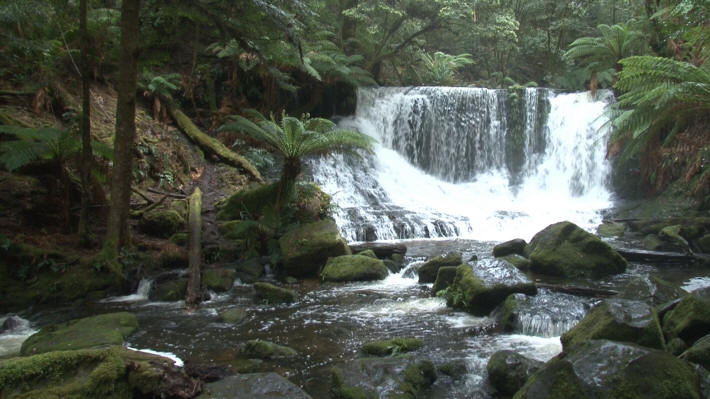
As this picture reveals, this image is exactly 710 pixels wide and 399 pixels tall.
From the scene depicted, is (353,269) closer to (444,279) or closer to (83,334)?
(444,279)

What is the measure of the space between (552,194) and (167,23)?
12.5m

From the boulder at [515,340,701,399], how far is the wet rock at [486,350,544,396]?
0.53 meters

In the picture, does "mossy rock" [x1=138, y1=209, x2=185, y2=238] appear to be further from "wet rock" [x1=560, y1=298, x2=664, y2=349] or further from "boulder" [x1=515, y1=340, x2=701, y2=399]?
"boulder" [x1=515, y1=340, x2=701, y2=399]

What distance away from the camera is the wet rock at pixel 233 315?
18.6 ft

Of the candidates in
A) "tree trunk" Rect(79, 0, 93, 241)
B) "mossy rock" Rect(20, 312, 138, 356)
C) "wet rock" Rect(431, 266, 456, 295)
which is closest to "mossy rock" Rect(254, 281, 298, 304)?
"mossy rock" Rect(20, 312, 138, 356)

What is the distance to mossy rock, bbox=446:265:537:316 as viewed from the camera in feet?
19.1

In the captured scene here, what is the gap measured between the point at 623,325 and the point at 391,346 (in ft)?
6.49

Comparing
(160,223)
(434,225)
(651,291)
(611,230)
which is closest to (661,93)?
(611,230)

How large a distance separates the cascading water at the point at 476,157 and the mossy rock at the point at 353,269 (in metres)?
5.09

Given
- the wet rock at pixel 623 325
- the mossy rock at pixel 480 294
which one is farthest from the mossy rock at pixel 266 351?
the wet rock at pixel 623 325

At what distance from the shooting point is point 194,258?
6.93 meters

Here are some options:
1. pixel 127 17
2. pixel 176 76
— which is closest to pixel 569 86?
pixel 176 76

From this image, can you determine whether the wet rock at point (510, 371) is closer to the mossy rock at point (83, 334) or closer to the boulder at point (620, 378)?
the boulder at point (620, 378)

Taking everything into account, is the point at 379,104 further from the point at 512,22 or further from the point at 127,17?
the point at 127,17
